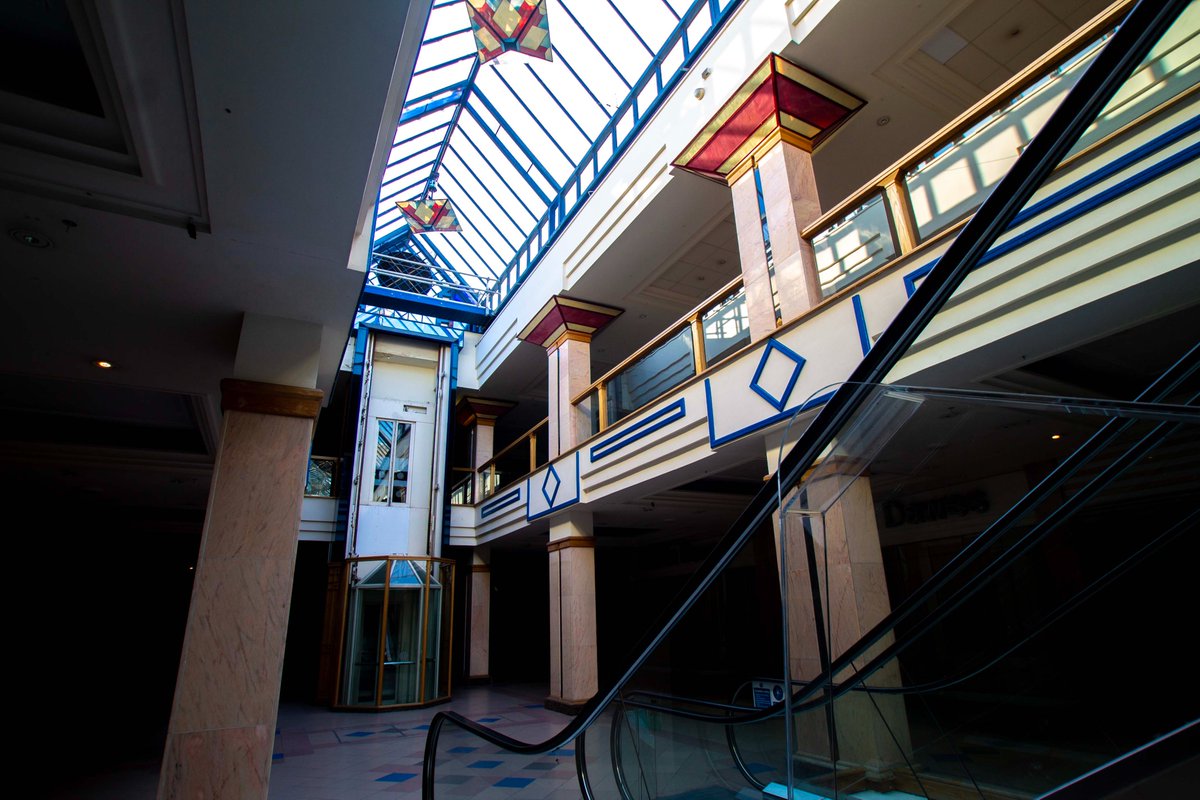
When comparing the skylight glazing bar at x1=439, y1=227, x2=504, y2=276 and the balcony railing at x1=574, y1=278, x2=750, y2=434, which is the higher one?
the skylight glazing bar at x1=439, y1=227, x2=504, y2=276

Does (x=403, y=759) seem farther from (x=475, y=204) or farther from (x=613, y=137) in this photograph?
(x=475, y=204)

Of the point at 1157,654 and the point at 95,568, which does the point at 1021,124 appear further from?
the point at 95,568

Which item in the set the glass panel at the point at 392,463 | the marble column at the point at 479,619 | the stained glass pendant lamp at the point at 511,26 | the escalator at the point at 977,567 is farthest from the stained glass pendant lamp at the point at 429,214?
the escalator at the point at 977,567

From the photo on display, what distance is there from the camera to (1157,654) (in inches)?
52.2

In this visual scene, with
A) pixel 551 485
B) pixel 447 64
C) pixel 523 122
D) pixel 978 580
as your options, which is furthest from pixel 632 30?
pixel 978 580

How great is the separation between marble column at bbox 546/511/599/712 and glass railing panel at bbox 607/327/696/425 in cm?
206

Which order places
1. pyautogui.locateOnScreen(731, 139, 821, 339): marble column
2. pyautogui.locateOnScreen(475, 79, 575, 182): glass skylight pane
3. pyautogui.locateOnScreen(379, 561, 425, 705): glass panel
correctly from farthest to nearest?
1. pyautogui.locateOnScreen(475, 79, 575, 182): glass skylight pane
2. pyautogui.locateOnScreen(379, 561, 425, 705): glass panel
3. pyautogui.locateOnScreen(731, 139, 821, 339): marble column

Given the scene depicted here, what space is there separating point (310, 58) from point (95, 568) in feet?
57.7

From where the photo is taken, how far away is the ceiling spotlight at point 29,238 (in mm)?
3424

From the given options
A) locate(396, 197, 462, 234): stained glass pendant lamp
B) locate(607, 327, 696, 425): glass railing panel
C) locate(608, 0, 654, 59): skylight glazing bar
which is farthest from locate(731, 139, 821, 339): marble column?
locate(396, 197, 462, 234): stained glass pendant lamp

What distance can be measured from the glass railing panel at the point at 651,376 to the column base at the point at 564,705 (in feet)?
12.9

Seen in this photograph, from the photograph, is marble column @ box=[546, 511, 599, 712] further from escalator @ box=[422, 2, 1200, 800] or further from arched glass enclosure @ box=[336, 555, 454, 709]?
escalator @ box=[422, 2, 1200, 800]

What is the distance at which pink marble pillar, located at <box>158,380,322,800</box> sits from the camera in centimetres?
363

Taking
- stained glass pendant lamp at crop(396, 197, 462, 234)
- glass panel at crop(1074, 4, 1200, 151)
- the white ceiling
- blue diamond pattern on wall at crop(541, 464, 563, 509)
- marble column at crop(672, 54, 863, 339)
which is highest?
stained glass pendant lamp at crop(396, 197, 462, 234)
